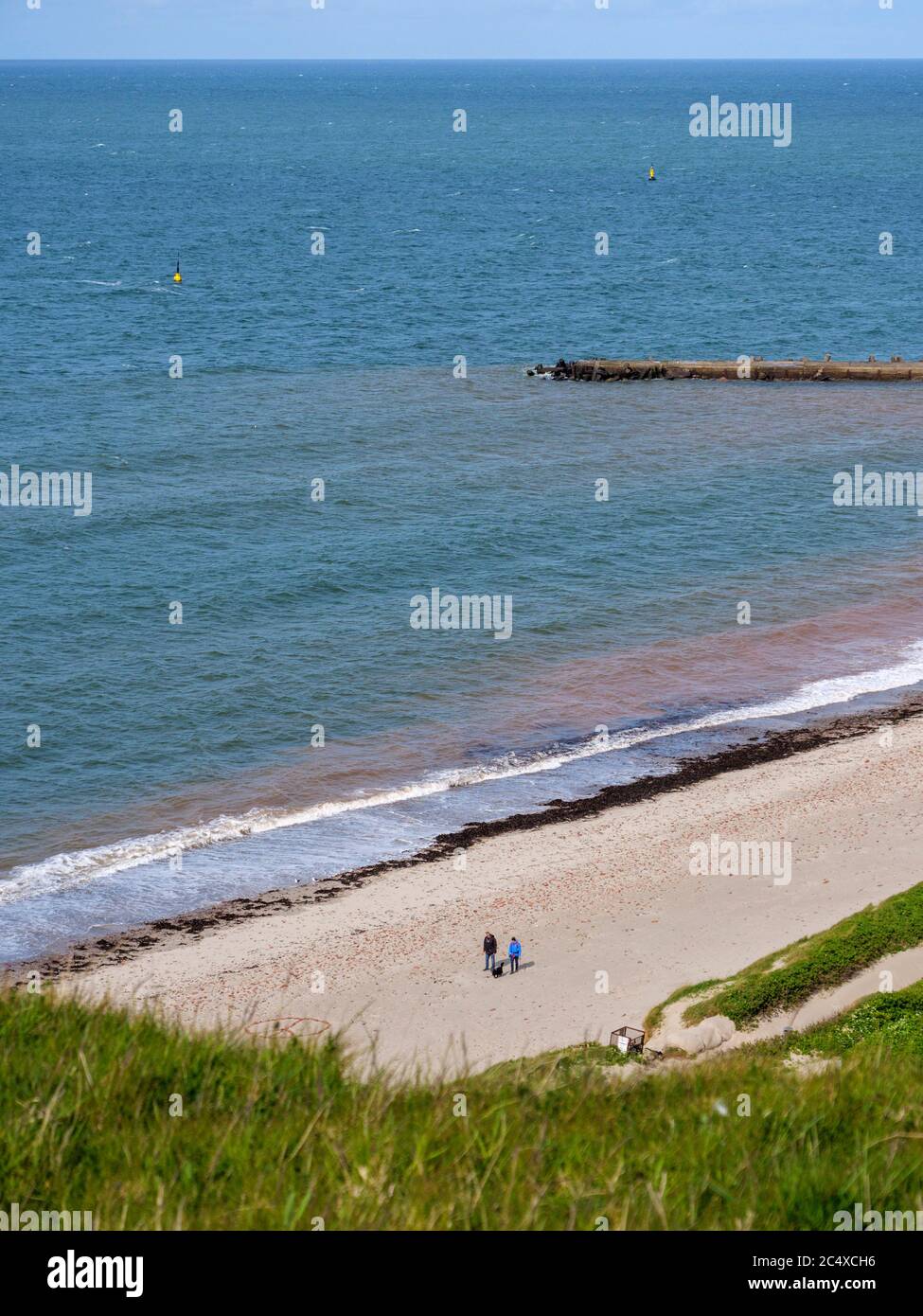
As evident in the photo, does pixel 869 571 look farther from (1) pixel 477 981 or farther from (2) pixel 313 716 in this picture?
(1) pixel 477 981

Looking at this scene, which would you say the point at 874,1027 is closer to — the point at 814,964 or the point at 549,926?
the point at 814,964

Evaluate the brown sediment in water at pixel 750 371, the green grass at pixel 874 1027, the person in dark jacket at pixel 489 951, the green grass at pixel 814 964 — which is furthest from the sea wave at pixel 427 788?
the brown sediment in water at pixel 750 371

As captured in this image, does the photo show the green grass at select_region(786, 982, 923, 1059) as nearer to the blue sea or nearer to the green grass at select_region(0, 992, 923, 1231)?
the green grass at select_region(0, 992, 923, 1231)

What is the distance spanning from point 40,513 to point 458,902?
33.3m

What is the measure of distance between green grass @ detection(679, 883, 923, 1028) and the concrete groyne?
2490 inches

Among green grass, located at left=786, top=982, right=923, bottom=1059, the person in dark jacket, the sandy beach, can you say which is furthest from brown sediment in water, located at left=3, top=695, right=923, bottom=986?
green grass, located at left=786, top=982, right=923, bottom=1059

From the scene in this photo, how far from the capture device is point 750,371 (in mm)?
86438

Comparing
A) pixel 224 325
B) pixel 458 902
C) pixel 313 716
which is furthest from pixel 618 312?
pixel 458 902

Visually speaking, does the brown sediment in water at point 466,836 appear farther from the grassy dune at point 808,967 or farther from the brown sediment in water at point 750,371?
the brown sediment in water at point 750,371

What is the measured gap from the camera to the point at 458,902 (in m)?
32.2

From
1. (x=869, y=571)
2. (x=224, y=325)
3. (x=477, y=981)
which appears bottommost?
(x=477, y=981)

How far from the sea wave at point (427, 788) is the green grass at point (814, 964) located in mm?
14005

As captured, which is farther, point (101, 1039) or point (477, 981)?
point (477, 981)

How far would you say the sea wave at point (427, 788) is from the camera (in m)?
33.6
